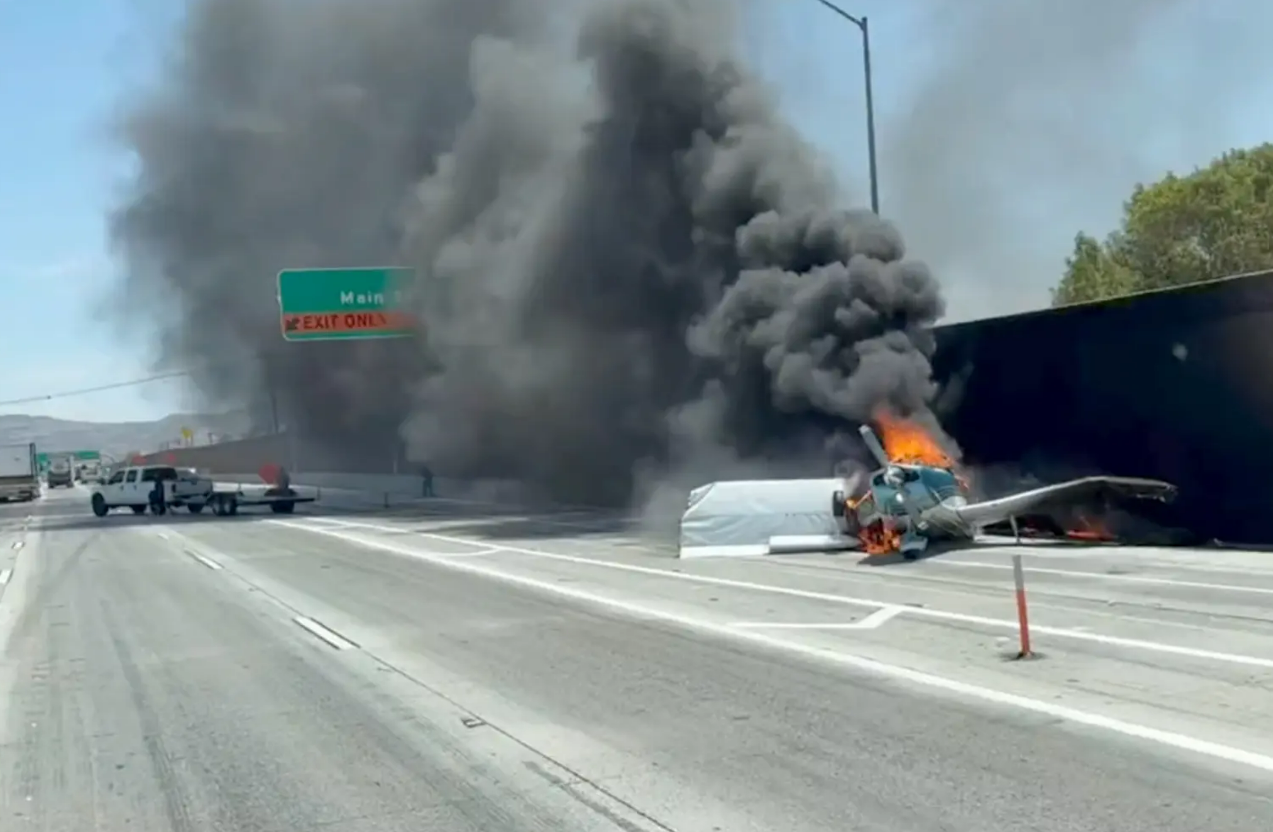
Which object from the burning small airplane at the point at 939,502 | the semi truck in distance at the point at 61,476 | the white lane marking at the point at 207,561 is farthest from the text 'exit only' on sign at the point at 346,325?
the semi truck in distance at the point at 61,476

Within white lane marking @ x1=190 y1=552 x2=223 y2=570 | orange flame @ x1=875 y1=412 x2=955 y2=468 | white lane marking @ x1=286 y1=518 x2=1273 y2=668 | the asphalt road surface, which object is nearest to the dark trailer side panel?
orange flame @ x1=875 y1=412 x2=955 y2=468

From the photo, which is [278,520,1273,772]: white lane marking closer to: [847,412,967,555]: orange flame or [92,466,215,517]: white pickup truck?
[847,412,967,555]: orange flame

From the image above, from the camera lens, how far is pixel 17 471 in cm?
7044

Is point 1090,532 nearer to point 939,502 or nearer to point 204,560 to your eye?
point 939,502

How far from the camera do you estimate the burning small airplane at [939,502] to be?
18.4m

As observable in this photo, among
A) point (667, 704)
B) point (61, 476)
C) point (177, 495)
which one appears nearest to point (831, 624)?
point (667, 704)

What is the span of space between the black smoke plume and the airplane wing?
498 centimetres

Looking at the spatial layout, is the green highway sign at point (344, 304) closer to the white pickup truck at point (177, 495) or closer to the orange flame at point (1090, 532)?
the white pickup truck at point (177, 495)

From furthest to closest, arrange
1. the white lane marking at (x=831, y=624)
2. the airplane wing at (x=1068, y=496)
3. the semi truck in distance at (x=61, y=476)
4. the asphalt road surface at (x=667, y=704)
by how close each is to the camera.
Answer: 1. the semi truck in distance at (x=61, y=476)
2. the airplane wing at (x=1068, y=496)
3. the white lane marking at (x=831, y=624)
4. the asphalt road surface at (x=667, y=704)

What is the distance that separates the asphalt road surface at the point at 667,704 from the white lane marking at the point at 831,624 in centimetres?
7

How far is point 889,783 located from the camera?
6512 mm

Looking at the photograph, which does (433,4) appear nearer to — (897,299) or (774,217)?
(774,217)

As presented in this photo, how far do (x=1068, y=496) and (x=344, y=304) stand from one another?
26.0 meters

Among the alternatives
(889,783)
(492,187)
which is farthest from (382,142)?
(889,783)
